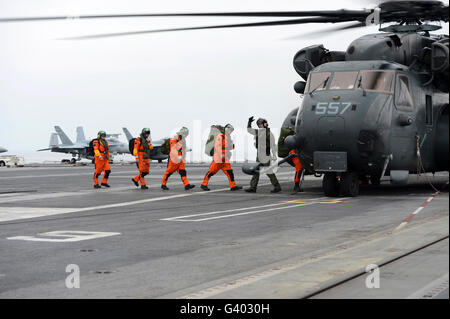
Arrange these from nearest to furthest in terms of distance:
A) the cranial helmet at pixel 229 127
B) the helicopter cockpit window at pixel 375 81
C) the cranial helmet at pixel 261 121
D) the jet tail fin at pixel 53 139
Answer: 1. the helicopter cockpit window at pixel 375 81
2. the cranial helmet at pixel 261 121
3. the cranial helmet at pixel 229 127
4. the jet tail fin at pixel 53 139

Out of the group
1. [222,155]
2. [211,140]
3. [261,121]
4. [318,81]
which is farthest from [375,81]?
[211,140]

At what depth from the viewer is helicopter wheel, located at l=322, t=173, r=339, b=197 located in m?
17.0

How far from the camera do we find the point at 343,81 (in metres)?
16.4

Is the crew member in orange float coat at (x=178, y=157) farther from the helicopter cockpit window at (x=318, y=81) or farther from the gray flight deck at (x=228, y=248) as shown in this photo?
the helicopter cockpit window at (x=318, y=81)

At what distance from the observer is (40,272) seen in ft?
23.9

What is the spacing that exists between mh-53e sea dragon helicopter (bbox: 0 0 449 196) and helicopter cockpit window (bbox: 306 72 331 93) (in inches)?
1.1

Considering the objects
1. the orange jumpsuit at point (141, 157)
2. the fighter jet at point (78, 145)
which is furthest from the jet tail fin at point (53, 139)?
the orange jumpsuit at point (141, 157)

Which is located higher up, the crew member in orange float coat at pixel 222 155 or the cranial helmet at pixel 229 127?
the cranial helmet at pixel 229 127

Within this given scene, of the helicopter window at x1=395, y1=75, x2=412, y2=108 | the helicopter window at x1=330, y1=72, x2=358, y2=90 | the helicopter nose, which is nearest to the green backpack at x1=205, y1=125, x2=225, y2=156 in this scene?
the helicopter nose

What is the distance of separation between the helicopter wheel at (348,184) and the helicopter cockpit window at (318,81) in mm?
2411

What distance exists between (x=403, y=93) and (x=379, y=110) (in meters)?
1.18

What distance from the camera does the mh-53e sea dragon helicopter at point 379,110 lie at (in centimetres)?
1573

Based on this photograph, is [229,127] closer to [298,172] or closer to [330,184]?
[298,172]
